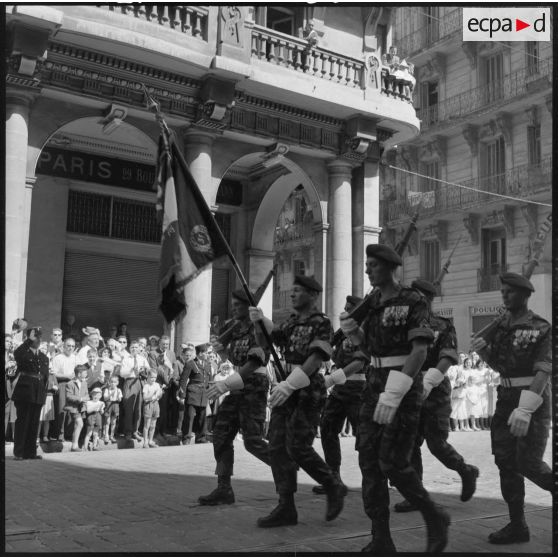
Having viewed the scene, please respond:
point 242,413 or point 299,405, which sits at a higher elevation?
point 299,405

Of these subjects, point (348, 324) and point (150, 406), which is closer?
point (348, 324)

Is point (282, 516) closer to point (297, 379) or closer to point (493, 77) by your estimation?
point (297, 379)

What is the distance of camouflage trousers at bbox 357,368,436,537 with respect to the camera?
5.00 m

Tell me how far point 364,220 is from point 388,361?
11.1 meters

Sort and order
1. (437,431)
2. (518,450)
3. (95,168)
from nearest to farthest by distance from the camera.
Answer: (518,450), (437,431), (95,168)

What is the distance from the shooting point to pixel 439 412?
741 cm

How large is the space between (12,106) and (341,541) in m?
9.30

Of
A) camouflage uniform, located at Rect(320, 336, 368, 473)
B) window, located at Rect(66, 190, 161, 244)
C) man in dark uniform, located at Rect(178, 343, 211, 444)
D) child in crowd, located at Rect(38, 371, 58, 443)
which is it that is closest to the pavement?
camouflage uniform, located at Rect(320, 336, 368, 473)

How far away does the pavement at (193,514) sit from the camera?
5.37 meters

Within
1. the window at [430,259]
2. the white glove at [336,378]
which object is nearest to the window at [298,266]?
the window at [430,259]

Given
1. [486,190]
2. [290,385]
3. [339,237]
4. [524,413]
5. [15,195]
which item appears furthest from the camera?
[486,190]

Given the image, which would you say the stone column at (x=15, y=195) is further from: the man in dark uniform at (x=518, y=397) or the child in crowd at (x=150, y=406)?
the man in dark uniform at (x=518, y=397)

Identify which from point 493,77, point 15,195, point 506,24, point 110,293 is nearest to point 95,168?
point 110,293

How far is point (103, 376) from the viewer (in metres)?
11.7
